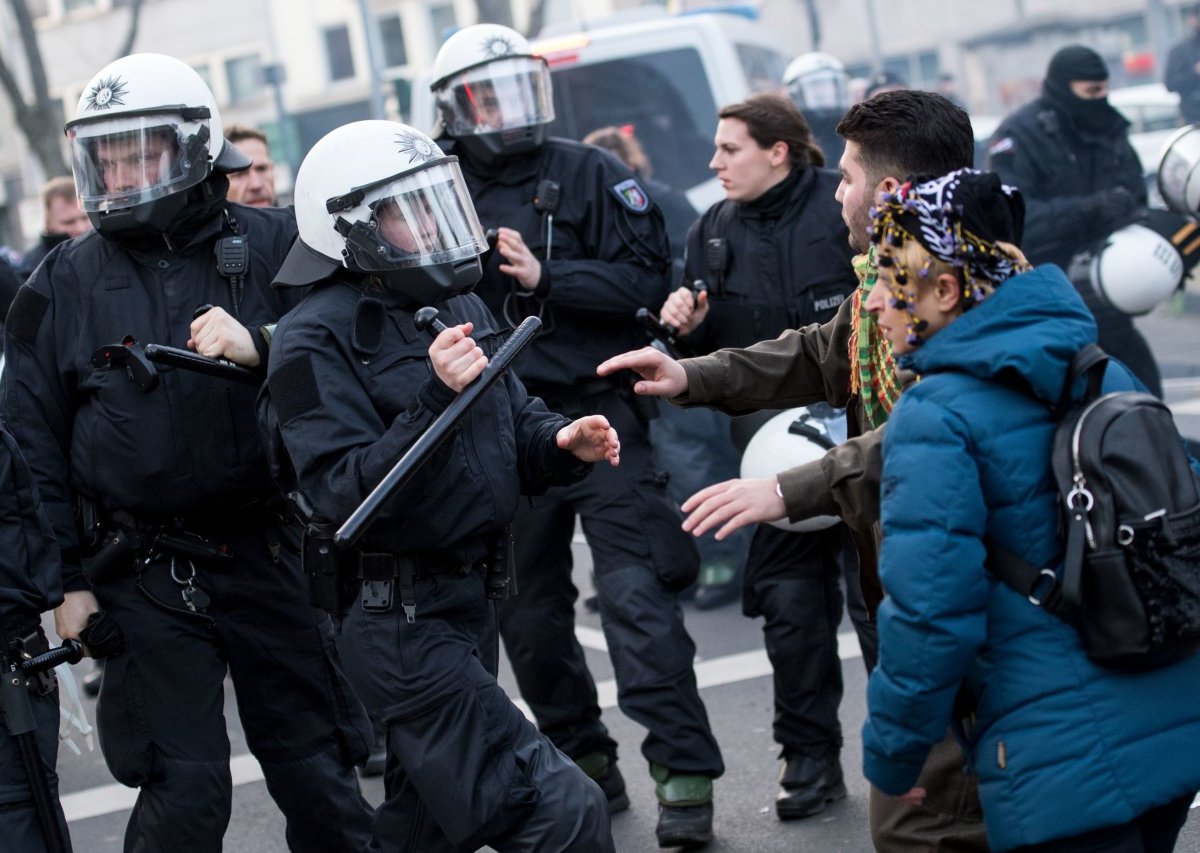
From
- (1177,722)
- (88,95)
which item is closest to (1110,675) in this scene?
(1177,722)


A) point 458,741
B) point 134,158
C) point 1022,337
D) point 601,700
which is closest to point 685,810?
point 458,741

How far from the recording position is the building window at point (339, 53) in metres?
38.5

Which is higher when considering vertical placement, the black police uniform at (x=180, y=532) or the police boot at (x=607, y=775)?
the black police uniform at (x=180, y=532)

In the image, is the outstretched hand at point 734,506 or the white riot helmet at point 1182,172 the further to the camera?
the white riot helmet at point 1182,172

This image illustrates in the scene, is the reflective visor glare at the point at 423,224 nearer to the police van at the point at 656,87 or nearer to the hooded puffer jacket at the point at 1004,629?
the hooded puffer jacket at the point at 1004,629

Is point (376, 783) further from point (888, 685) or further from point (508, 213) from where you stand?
point (888, 685)

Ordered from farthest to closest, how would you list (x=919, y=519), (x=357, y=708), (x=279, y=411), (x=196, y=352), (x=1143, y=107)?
(x=1143, y=107), (x=357, y=708), (x=196, y=352), (x=279, y=411), (x=919, y=519)

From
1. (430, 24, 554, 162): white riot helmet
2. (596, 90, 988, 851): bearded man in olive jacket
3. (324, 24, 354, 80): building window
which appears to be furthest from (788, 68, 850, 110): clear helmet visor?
(324, 24, 354, 80): building window

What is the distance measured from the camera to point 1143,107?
15.3m

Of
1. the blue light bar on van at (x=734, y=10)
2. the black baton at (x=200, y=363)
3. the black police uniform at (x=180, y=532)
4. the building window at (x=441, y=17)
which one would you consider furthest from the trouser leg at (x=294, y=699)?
the building window at (x=441, y=17)

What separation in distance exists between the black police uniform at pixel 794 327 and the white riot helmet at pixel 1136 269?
2089 mm

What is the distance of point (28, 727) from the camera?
346 cm

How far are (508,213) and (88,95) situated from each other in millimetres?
1414

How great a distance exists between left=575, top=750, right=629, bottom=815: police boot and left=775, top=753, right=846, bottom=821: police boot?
486mm
